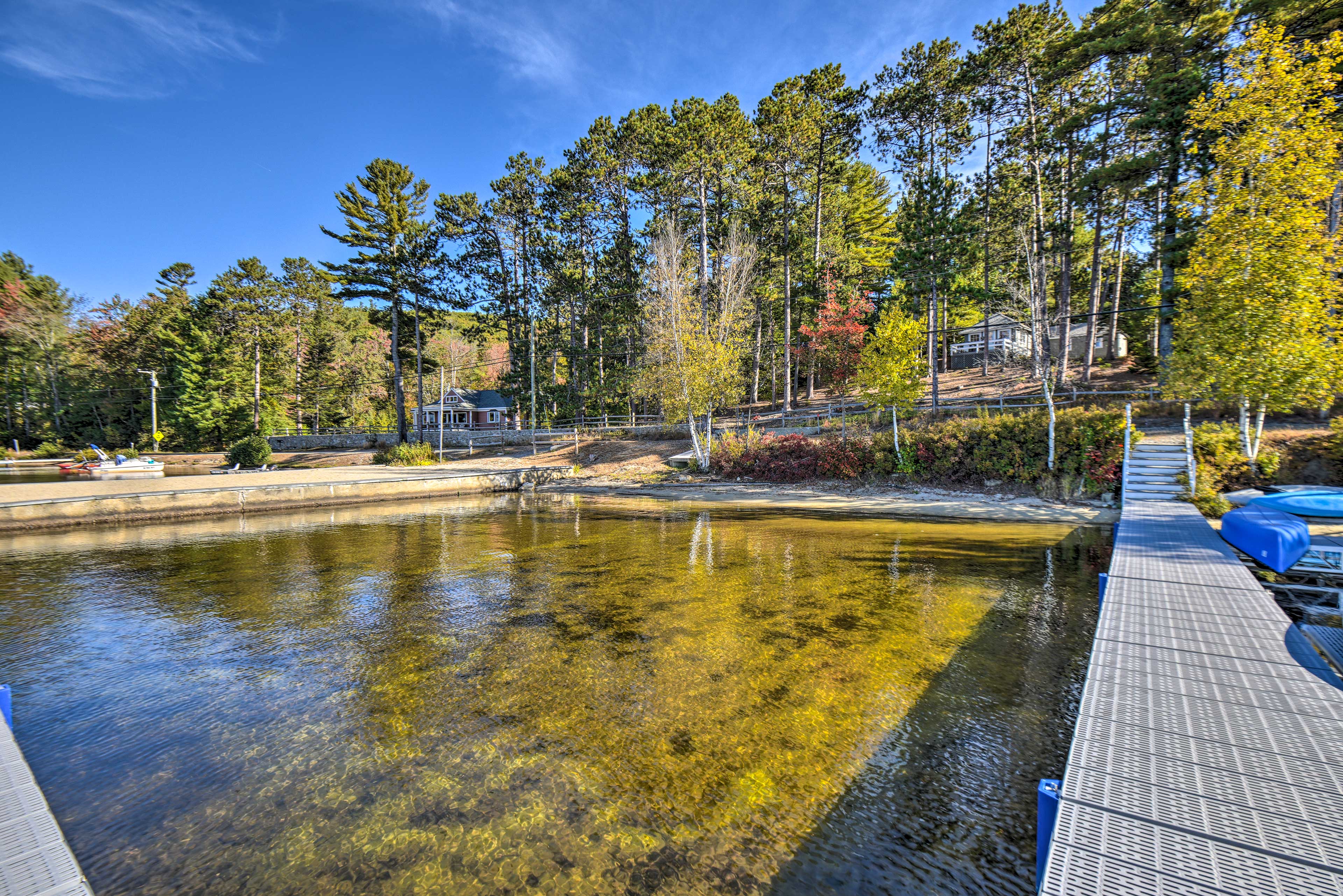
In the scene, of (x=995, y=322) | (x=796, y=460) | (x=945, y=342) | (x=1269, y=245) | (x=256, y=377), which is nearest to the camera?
(x=1269, y=245)

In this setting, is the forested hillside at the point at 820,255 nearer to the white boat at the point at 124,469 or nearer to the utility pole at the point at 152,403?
the utility pole at the point at 152,403

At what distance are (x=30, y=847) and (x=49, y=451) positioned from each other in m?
59.1

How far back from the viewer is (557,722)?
4.68 m

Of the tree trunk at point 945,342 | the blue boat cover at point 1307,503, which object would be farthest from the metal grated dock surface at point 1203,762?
the tree trunk at point 945,342

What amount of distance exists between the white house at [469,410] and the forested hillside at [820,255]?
18.7 ft

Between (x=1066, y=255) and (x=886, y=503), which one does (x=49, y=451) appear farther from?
(x=1066, y=255)

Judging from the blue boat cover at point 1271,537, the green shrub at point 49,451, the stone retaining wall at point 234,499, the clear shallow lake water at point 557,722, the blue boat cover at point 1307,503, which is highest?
the green shrub at point 49,451

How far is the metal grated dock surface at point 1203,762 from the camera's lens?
6.40ft

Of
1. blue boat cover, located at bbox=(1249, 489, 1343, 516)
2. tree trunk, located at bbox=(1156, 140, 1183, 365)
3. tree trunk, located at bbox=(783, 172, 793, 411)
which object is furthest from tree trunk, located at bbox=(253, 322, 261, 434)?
tree trunk, located at bbox=(1156, 140, 1183, 365)

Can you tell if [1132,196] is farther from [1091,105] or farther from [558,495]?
[558,495]

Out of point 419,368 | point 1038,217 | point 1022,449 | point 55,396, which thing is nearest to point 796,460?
point 1022,449

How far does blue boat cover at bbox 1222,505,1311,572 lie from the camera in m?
6.25

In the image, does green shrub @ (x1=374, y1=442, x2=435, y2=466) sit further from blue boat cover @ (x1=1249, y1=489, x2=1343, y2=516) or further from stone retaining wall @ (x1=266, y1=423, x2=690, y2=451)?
blue boat cover @ (x1=1249, y1=489, x2=1343, y2=516)

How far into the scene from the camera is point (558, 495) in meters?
22.6
